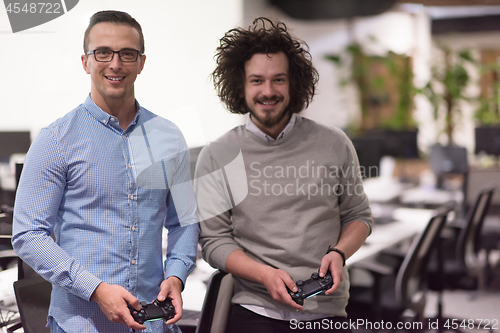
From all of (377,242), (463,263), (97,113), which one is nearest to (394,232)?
(377,242)

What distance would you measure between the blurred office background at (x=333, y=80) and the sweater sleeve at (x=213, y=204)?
232 millimetres

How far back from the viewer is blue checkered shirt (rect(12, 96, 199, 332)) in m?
1.21

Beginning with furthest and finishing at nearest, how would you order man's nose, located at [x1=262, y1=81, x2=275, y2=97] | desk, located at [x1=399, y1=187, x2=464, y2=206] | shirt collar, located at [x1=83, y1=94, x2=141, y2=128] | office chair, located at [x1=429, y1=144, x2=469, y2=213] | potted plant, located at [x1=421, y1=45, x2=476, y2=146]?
potted plant, located at [x1=421, y1=45, x2=476, y2=146] → office chair, located at [x1=429, y1=144, x2=469, y2=213] → desk, located at [x1=399, y1=187, x2=464, y2=206] → man's nose, located at [x1=262, y1=81, x2=275, y2=97] → shirt collar, located at [x1=83, y1=94, x2=141, y2=128]

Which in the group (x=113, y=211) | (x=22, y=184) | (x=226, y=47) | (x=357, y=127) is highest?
(x=226, y=47)

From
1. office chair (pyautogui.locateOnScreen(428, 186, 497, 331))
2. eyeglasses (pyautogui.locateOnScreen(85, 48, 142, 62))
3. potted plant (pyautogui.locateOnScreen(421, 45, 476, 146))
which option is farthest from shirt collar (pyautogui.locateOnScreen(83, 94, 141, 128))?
potted plant (pyautogui.locateOnScreen(421, 45, 476, 146))

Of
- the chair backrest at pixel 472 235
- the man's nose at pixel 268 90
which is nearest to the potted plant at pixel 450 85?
the chair backrest at pixel 472 235

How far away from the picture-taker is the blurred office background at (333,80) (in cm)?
172

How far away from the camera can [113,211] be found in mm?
1298

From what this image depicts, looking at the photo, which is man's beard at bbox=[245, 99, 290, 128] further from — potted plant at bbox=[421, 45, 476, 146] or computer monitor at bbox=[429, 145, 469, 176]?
potted plant at bbox=[421, 45, 476, 146]

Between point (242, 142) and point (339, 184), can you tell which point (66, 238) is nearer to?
point (242, 142)

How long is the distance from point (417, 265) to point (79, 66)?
2.01 m

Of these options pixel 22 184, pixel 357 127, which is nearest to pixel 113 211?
pixel 22 184

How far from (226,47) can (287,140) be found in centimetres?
41

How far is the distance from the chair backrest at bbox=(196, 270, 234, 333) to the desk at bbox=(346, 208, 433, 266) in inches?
40.2
